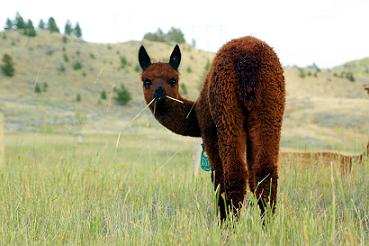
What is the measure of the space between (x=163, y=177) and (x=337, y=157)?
2.66 meters

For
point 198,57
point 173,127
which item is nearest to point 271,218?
point 173,127

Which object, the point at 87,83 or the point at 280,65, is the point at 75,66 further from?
the point at 280,65

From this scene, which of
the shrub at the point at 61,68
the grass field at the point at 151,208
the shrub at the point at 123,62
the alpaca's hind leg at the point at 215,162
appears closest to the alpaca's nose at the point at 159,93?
the alpaca's hind leg at the point at 215,162

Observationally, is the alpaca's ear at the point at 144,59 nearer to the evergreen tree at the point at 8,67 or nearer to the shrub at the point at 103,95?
the shrub at the point at 103,95

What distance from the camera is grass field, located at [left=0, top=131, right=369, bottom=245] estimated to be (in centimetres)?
400

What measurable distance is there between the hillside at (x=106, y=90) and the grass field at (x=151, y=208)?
635cm

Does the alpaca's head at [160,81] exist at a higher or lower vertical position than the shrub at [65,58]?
lower

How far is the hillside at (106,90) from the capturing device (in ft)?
69.2

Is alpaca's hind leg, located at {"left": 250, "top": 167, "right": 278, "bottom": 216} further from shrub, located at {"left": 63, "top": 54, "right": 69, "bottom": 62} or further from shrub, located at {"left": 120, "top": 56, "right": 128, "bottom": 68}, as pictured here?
shrub, located at {"left": 120, "top": 56, "right": 128, "bottom": 68}

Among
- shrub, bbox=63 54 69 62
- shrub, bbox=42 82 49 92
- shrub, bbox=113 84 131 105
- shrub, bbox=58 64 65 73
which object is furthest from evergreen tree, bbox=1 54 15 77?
shrub, bbox=113 84 131 105

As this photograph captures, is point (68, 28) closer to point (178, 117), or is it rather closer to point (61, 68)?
point (61, 68)

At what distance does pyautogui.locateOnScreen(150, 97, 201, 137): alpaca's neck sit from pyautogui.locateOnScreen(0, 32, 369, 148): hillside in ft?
25.1

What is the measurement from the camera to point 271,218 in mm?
4098

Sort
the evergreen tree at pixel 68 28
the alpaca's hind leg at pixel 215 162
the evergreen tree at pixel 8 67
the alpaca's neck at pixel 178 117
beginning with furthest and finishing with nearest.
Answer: the evergreen tree at pixel 68 28 < the evergreen tree at pixel 8 67 < the alpaca's neck at pixel 178 117 < the alpaca's hind leg at pixel 215 162
